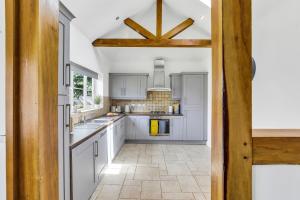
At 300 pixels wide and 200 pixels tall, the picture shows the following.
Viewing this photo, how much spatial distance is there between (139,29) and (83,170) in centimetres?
387

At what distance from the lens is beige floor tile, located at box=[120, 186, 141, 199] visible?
290cm

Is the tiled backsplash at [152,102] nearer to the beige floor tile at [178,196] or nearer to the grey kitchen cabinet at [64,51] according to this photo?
the beige floor tile at [178,196]

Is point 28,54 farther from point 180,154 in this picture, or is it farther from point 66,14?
point 180,154

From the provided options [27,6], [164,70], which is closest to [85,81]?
[164,70]

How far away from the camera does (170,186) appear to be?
10.6ft

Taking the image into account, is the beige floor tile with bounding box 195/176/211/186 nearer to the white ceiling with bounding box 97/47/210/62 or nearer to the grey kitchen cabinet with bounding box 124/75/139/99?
the grey kitchen cabinet with bounding box 124/75/139/99

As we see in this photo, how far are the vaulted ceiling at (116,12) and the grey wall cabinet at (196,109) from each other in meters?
1.47

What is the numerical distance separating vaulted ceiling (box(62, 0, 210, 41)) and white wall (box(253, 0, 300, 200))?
2.84m

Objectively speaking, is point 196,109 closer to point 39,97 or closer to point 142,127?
point 142,127

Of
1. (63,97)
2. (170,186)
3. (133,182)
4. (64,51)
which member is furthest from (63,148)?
(170,186)

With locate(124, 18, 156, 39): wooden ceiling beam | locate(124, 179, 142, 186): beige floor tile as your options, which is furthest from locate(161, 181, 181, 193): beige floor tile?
locate(124, 18, 156, 39): wooden ceiling beam

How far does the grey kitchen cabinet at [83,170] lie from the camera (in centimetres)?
221

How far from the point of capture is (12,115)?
2.29ft

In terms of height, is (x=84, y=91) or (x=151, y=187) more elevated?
(x=84, y=91)
